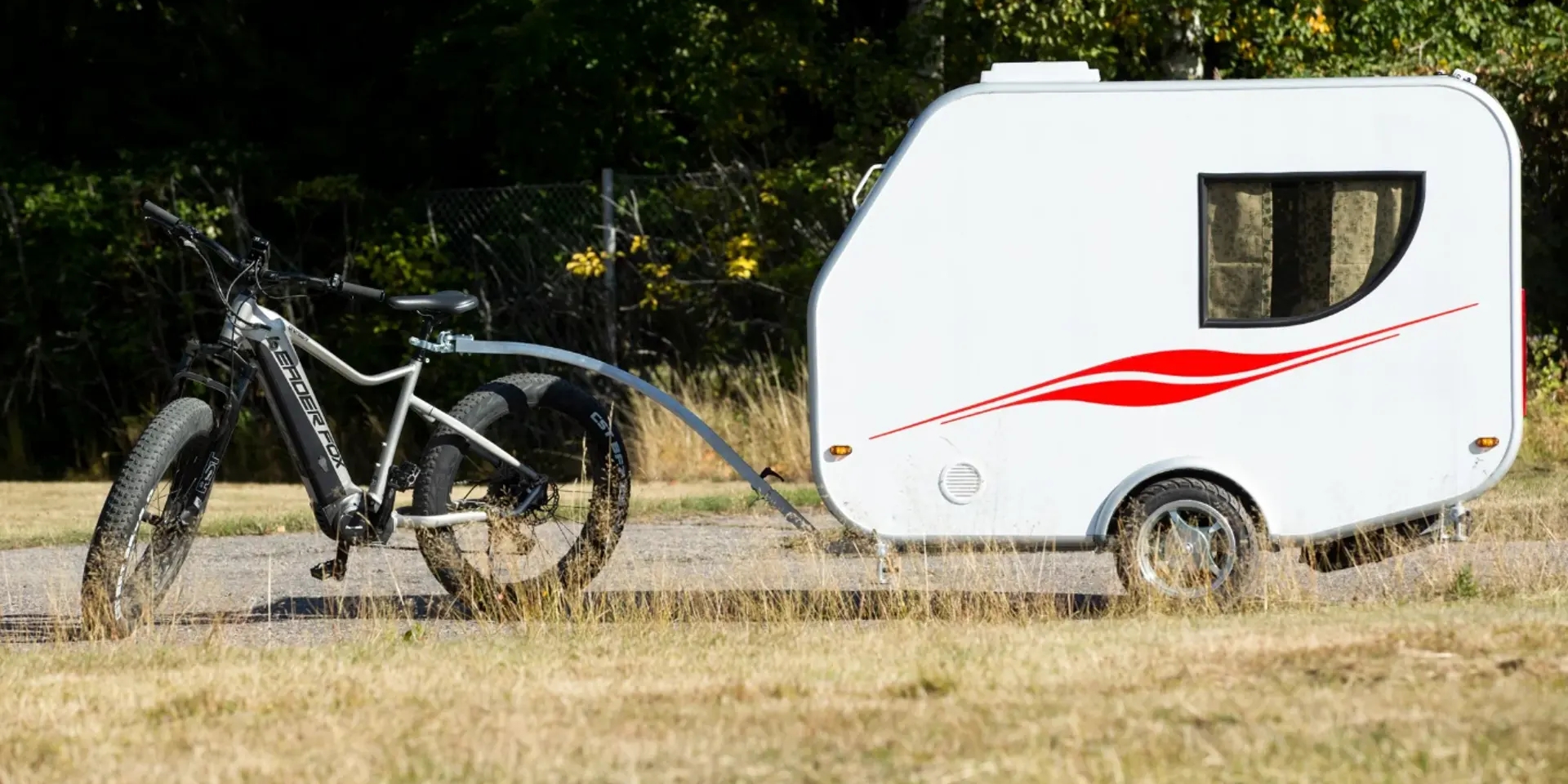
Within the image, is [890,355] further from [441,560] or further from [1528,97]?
[1528,97]

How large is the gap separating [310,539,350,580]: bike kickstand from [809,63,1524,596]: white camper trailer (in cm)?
174

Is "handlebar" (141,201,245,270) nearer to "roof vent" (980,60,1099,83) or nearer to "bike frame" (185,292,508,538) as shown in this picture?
"bike frame" (185,292,508,538)

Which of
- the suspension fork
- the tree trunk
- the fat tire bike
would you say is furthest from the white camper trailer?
the tree trunk

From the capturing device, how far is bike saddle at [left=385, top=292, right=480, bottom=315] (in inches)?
279

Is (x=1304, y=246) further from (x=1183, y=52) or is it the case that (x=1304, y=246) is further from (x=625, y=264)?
(x=625, y=264)

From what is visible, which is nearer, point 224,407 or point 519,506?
point 224,407

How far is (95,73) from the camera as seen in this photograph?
17.7m

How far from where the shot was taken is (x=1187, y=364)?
7055 mm

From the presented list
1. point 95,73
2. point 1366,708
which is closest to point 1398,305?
point 1366,708

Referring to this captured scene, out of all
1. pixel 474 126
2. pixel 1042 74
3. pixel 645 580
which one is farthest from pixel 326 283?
pixel 474 126

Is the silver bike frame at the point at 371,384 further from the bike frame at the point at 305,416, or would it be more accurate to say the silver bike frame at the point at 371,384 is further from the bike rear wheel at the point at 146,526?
the bike rear wheel at the point at 146,526

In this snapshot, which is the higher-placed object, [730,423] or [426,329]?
[426,329]

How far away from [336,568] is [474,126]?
34.3 ft

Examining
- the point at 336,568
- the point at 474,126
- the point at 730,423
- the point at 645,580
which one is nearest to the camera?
the point at 336,568
